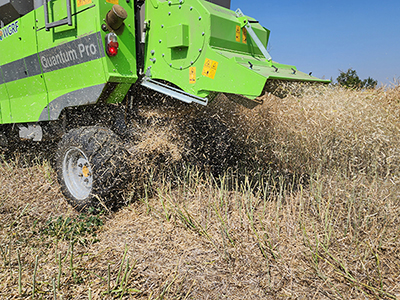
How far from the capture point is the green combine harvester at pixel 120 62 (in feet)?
9.64

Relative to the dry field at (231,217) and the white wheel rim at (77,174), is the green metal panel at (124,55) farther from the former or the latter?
the white wheel rim at (77,174)

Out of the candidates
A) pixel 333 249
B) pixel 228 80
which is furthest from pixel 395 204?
pixel 228 80

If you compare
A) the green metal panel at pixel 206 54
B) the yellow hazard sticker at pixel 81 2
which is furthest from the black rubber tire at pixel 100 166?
the yellow hazard sticker at pixel 81 2

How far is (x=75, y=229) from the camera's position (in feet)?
9.35

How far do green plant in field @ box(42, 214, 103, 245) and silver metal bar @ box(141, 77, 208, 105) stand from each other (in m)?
1.33

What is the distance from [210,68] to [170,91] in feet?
1.51

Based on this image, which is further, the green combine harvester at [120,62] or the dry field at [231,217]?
the green combine harvester at [120,62]

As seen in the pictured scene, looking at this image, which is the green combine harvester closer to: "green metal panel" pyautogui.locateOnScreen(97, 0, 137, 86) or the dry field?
"green metal panel" pyautogui.locateOnScreen(97, 0, 137, 86)

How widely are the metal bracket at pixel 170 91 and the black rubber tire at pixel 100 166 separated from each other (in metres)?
0.61

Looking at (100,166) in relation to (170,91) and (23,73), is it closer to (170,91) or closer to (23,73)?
(170,91)

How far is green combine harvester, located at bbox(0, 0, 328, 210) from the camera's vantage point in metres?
2.94

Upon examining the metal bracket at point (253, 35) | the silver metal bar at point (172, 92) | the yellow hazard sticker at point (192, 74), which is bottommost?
the silver metal bar at point (172, 92)

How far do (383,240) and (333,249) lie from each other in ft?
1.32

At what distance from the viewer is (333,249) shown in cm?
244
